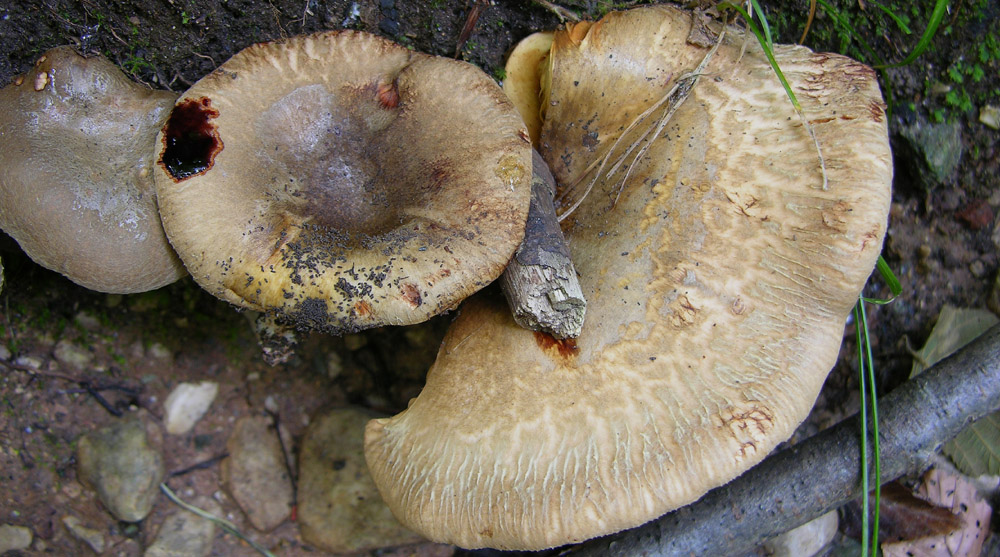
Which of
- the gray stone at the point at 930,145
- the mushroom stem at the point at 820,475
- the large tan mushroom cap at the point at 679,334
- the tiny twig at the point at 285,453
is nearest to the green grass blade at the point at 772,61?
the large tan mushroom cap at the point at 679,334

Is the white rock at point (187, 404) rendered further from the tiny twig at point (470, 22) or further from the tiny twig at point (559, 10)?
the tiny twig at point (559, 10)

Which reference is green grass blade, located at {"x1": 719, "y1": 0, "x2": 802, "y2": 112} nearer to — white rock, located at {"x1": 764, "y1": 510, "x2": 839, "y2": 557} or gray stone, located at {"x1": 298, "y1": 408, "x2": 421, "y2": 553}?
white rock, located at {"x1": 764, "y1": 510, "x2": 839, "y2": 557}

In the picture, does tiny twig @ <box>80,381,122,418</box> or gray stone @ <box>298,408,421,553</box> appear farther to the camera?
gray stone @ <box>298,408,421,553</box>

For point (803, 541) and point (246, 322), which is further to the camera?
point (246, 322)

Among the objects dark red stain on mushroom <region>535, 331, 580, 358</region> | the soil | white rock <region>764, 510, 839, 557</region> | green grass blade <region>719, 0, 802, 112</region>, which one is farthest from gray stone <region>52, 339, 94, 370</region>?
white rock <region>764, 510, 839, 557</region>

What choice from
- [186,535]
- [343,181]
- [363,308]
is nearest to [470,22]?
[343,181]

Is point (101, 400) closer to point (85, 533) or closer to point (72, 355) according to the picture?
point (72, 355)

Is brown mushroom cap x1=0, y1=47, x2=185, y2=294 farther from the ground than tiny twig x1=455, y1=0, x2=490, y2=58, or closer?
closer
